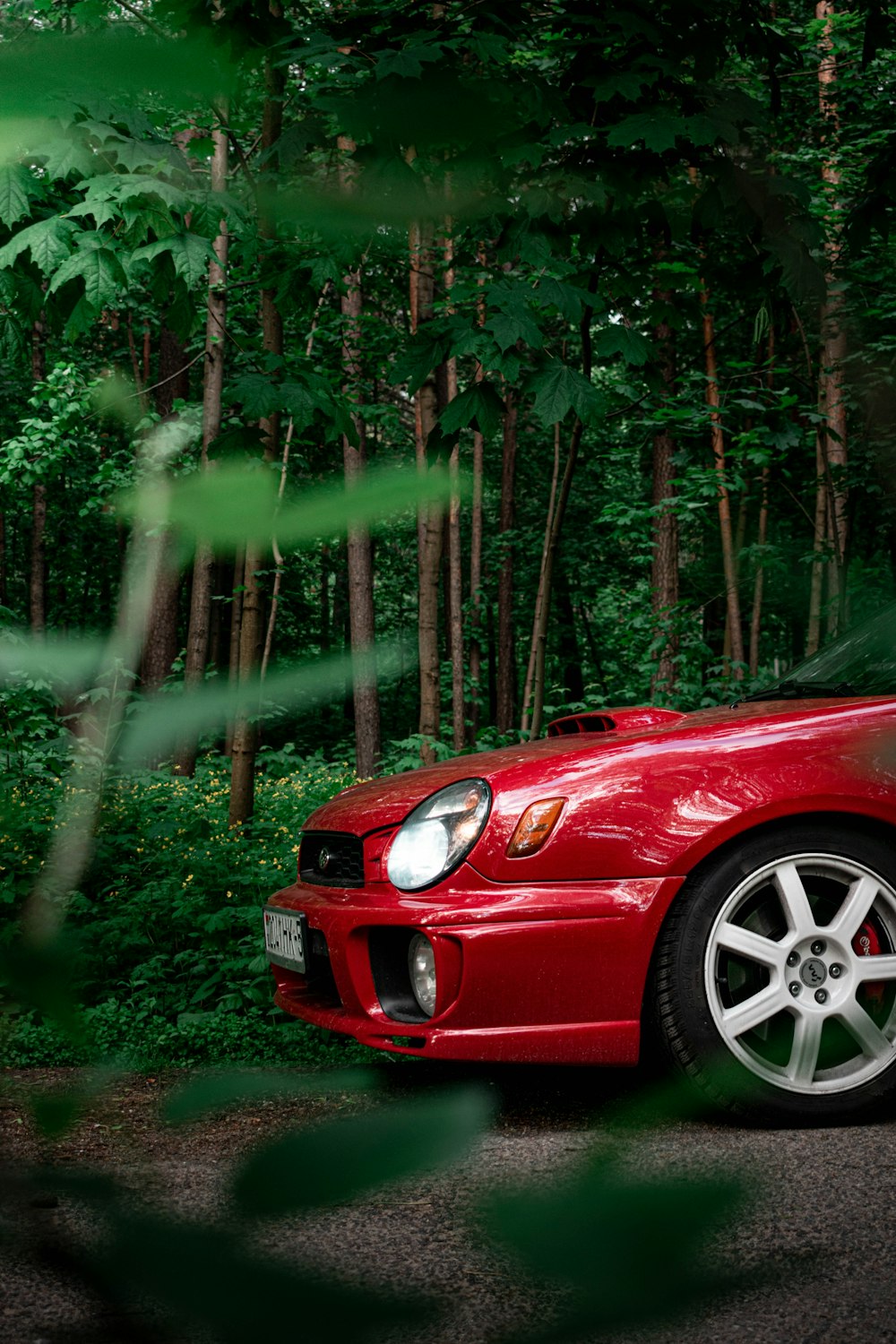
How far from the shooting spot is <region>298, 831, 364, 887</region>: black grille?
3418 mm

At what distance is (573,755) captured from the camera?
3.16 m

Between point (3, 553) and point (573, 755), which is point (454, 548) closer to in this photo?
point (3, 553)

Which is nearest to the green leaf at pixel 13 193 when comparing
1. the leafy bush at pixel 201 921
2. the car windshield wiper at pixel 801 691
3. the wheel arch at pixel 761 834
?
the leafy bush at pixel 201 921

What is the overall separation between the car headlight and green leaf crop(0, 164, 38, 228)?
2.50m

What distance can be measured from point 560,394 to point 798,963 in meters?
1.68

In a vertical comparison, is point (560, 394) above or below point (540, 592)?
above

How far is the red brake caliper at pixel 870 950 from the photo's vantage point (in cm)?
303

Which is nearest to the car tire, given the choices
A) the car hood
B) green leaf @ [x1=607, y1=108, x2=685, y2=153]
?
the car hood

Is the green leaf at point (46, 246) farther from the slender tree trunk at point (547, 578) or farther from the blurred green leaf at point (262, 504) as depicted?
the slender tree trunk at point (547, 578)

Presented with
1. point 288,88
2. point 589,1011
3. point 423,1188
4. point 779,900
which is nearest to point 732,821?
point 779,900

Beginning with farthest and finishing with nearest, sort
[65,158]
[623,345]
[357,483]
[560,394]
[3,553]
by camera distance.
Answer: [3,553], [623,345], [560,394], [357,483], [65,158]

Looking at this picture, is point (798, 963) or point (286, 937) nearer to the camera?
point (798, 963)

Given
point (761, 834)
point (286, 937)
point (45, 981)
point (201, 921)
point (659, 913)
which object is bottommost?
point (201, 921)

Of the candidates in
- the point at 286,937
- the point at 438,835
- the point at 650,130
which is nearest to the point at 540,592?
the point at 286,937
